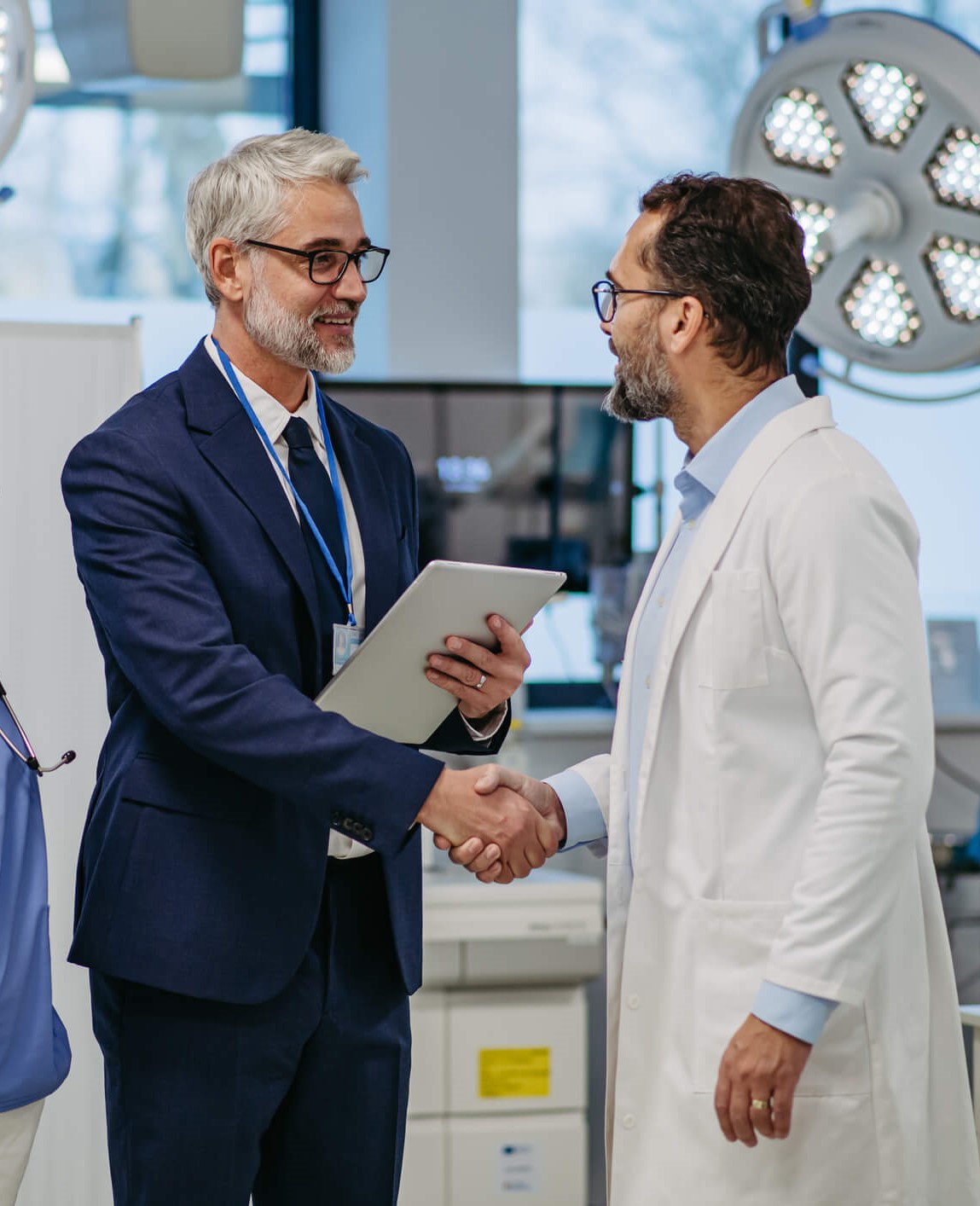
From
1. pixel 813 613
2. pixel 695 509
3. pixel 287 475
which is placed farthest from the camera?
pixel 287 475

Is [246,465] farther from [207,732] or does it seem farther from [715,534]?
[715,534]

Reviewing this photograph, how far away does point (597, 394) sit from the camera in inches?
153

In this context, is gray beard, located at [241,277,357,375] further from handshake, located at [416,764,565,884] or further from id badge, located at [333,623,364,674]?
handshake, located at [416,764,565,884]

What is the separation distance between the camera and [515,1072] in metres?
3.16

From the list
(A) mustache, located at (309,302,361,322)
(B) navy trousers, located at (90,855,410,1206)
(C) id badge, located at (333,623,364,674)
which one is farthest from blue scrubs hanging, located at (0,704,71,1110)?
(A) mustache, located at (309,302,361,322)

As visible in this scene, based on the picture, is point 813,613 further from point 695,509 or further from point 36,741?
point 36,741

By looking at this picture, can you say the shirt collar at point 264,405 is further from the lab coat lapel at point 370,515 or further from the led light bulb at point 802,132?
the led light bulb at point 802,132

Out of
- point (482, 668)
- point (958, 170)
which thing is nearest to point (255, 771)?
point (482, 668)

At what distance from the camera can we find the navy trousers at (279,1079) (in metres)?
1.73

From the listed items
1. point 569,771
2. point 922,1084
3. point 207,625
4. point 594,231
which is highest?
point 594,231

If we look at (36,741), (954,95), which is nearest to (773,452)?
(954,95)

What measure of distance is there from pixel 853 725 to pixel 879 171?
109cm

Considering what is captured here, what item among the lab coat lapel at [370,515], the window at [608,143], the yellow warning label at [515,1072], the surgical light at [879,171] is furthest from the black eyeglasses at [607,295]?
the window at [608,143]

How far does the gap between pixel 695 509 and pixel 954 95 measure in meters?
0.76
